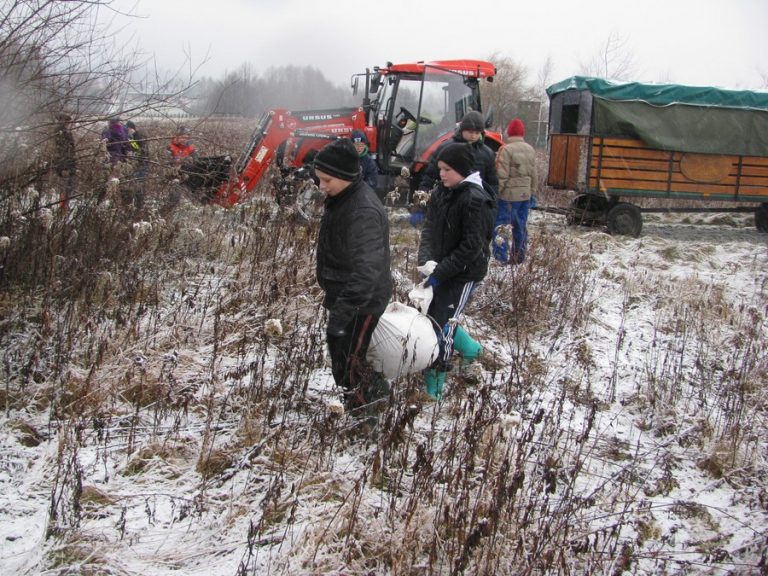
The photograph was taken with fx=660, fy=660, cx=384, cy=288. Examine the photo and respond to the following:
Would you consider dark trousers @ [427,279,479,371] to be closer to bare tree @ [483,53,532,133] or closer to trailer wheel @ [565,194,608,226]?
trailer wheel @ [565,194,608,226]

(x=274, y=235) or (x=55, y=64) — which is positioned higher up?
(x=55, y=64)

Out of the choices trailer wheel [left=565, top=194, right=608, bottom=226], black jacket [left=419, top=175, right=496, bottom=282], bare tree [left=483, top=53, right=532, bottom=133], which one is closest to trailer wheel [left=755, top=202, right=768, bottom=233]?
trailer wheel [left=565, top=194, right=608, bottom=226]

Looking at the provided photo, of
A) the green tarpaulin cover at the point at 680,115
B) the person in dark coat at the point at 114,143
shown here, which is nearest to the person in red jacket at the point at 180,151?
the person in dark coat at the point at 114,143

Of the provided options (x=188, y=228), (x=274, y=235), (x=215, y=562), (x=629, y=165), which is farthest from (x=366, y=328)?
(x=629, y=165)

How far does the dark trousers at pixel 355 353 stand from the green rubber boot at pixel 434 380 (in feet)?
2.43

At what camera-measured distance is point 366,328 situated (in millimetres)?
3447

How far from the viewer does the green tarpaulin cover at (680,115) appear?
35.0 ft

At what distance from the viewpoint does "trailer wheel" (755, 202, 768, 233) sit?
12531mm

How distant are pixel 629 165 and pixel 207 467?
9.55 meters

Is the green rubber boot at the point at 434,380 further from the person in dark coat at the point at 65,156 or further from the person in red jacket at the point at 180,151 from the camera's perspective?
the person in dark coat at the point at 65,156

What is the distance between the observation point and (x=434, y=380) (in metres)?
4.27

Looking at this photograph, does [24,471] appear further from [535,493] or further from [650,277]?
[650,277]

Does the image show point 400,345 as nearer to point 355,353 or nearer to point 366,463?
point 355,353

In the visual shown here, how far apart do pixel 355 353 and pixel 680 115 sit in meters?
9.68
